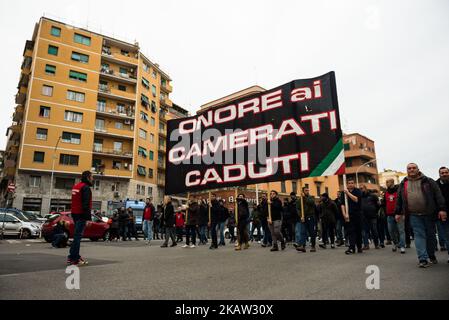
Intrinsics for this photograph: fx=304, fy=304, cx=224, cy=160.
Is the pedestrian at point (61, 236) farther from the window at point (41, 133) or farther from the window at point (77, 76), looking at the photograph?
the window at point (77, 76)

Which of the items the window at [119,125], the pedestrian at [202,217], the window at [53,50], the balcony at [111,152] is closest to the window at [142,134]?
the window at [119,125]

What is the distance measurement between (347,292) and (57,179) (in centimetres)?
3768

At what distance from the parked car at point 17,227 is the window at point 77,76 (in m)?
25.7

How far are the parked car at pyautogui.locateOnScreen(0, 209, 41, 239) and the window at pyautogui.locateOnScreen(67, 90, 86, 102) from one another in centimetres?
2380

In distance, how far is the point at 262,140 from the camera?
10047 mm

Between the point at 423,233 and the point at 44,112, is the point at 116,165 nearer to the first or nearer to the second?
the point at 44,112

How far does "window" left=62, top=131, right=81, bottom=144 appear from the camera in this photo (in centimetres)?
3600

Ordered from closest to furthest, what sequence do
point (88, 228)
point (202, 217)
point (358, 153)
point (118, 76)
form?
point (202, 217), point (88, 228), point (118, 76), point (358, 153)

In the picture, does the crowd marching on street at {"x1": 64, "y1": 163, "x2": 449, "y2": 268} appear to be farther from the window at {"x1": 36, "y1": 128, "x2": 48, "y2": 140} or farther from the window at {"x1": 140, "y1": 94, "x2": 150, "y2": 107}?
the window at {"x1": 140, "y1": 94, "x2": 150, "y2": 107}

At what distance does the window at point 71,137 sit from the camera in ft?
118

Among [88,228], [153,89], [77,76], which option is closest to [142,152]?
[153,89]

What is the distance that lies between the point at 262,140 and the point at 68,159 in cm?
3245

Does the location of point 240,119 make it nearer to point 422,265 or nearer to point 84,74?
point 422,265

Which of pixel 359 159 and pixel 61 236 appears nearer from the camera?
pixel 61 236
